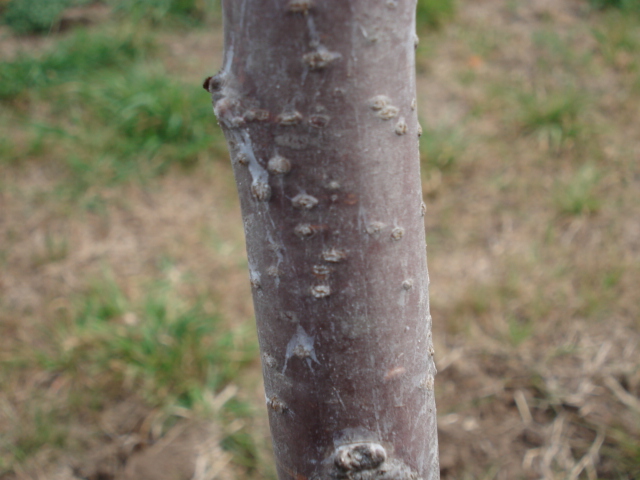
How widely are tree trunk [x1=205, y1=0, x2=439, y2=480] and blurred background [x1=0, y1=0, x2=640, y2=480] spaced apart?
1.14 metres

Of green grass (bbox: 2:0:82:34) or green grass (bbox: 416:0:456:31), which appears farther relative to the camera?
green grass (bbox: 2:0:82:34)

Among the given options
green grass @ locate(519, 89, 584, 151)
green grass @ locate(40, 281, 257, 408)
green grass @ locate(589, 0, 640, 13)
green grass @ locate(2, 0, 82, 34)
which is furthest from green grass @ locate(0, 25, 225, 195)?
green grass @ locate(589, 0, 640, 13)

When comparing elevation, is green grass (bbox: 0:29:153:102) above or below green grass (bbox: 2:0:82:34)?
below

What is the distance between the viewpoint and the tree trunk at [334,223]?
1.86ft

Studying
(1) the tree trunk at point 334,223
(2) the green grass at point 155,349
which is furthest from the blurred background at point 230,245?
(1) the tree trunk at point 334,223

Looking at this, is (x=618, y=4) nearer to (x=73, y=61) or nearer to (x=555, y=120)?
(x=555, y=120)

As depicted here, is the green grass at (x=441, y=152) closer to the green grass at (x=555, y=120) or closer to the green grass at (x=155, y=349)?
the green grass at (x=555, y=120)

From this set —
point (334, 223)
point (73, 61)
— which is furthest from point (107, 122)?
point (334, 223)

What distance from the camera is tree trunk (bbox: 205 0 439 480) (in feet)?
1.86

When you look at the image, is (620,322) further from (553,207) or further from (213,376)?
(213,376)

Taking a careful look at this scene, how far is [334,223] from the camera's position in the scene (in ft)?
2.07

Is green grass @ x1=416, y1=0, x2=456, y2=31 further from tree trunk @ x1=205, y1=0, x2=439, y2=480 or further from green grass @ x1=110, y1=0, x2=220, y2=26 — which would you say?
tree trunk @ x1=205, y1=0, x2=439, y2=480

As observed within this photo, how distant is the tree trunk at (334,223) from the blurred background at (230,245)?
114 cm

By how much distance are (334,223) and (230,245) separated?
2088mm
